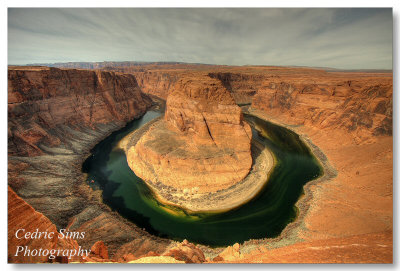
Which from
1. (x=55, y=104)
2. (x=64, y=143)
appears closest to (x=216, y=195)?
(x=64, y=143)

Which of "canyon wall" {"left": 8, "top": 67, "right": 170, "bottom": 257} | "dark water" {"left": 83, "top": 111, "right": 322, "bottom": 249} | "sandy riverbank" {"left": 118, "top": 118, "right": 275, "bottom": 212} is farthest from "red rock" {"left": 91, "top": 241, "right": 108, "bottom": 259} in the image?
"sandy riverbank" {"left": 118, "top": 118, "right": 275, "bottom": 212}

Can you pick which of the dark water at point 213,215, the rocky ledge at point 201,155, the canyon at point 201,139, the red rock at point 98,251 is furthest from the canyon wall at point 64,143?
the rocky ledge at point 201,155

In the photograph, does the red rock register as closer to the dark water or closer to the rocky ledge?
the dark water

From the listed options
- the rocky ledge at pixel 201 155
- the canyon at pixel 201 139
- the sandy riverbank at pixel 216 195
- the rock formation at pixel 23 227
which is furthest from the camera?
the rocky ledge at pixel 201 155

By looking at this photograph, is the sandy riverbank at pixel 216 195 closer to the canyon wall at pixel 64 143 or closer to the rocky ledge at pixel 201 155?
the rocky ledge at pixel 201 155

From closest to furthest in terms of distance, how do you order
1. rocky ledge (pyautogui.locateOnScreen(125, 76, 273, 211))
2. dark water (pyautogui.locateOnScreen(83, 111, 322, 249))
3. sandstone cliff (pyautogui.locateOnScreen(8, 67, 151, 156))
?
dark water (pyautogui.locateOnScreen(83, 111, 322, 249)) → rocky ledge (pyautogui.locateOnScreen(125, 76, 273, 211)) → sandstone cliff (pyautogui.locateOnScreen(8, 67, 151, 156))

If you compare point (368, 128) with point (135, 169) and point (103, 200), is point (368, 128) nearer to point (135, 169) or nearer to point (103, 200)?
point (135, 169)

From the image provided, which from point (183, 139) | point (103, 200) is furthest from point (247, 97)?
point (103, 200)

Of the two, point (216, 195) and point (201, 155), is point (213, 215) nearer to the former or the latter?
point (216, 195)
